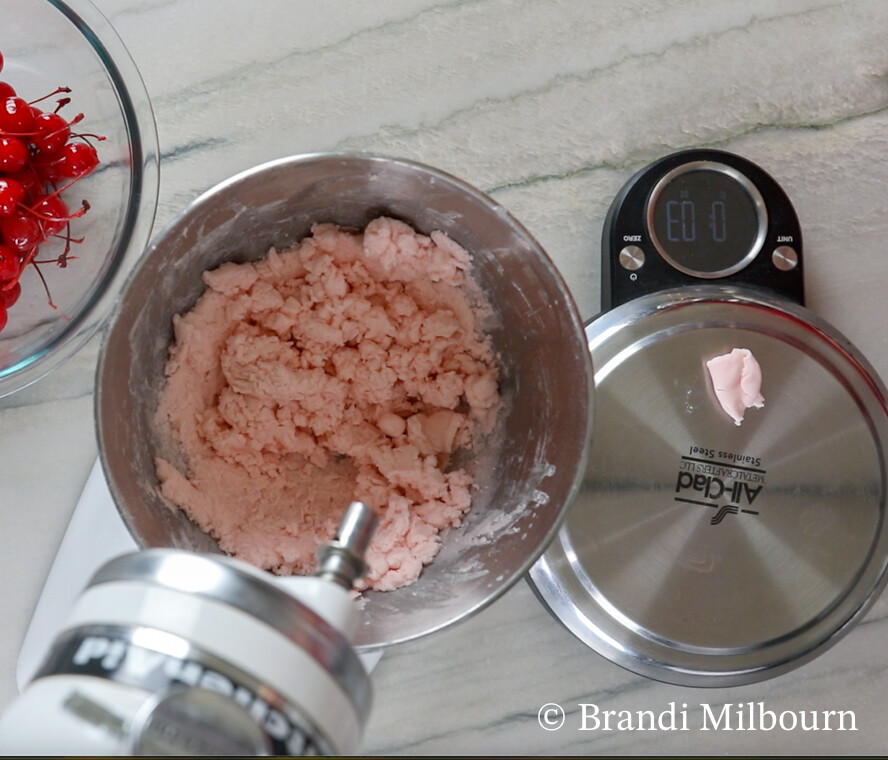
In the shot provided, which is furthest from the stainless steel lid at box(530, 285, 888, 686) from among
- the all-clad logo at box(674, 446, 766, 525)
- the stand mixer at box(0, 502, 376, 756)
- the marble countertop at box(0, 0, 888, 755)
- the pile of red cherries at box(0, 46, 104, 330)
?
the pile of red cherries at box(0, 46, 104, 330)

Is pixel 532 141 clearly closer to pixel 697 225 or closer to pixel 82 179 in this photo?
pixel 697 225

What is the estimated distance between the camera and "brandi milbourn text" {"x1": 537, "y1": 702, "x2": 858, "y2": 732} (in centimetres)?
95

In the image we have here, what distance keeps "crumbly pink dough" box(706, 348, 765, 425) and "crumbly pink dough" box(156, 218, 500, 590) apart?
0.22 m

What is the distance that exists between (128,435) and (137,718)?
0.33 meters

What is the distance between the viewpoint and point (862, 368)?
88 cm

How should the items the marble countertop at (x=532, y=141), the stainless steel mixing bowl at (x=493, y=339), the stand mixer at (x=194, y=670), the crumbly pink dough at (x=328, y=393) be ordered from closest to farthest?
the stand mixer at (x=194, y=670) < the stainless steel mixing bowl at (x=493, y=339) < the crumbly pink dough at (x=328, y=393) < the marble countertop at (x=532, y=141)

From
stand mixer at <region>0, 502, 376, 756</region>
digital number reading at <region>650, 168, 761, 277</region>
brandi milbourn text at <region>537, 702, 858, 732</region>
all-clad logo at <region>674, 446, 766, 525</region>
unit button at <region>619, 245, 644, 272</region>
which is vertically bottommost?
brandi milbourn text at <region>537, 702, 858, 732</region>

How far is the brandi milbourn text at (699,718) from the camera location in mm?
945

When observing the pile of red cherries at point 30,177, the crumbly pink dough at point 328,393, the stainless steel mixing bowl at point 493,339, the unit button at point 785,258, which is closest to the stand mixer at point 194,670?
the stainless steel mixing bowl at point 493,339

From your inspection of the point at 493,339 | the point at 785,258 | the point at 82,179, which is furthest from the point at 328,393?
the point at 785,258

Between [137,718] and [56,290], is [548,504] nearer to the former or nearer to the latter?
[137,718]

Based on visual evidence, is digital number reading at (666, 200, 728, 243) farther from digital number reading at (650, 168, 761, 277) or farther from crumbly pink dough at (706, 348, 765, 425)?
crumbly pink dough at (706, 348, 765, 425)

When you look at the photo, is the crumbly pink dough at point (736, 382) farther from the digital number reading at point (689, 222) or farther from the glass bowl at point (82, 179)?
the glass bowl at point (82, 179)

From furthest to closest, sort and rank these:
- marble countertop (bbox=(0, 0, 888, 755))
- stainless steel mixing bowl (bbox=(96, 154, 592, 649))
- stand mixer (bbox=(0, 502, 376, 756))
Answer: marble countertop (bbox=(0, 0, 888, 755))
stainless steel mixing bowl (bbox=(96, 154, 592, 649))
stand mixer (bbox=(0, 502, 376, 756))
